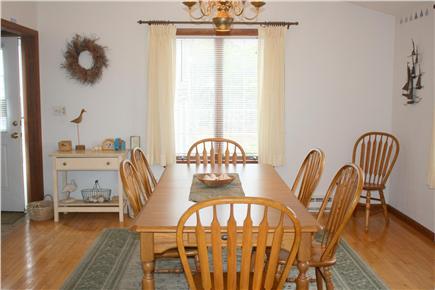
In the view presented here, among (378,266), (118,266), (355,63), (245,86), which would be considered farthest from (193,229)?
(355,63)

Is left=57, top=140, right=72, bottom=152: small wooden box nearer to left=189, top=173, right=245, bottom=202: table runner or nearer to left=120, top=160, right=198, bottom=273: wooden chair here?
left=120, top=160, right=198, bottom=273: wooden chair

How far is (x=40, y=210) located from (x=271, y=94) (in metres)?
2.73

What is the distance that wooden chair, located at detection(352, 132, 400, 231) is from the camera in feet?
14.6

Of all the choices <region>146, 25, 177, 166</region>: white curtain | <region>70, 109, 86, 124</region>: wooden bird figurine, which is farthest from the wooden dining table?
<region>70, 109, 86, 124</region>: wooden bird figurine

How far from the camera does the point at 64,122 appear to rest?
16.5 feet

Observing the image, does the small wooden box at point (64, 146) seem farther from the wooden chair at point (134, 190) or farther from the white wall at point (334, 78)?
the white wall at point (334, 78)

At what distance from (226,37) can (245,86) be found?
58 cm

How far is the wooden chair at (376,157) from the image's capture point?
4.45 m

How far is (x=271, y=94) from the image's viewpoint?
4828 millimetres

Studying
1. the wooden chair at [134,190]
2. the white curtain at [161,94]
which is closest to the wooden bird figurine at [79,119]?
the white curtain at [161,94]

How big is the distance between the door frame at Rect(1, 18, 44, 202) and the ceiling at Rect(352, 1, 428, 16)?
140 inches

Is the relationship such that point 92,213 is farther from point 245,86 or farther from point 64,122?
point 245,86

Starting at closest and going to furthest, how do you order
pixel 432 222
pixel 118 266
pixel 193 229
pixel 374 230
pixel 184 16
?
pixel 193 229
pixel 118 266
pixel 432 222
pixel 374 230
pixel 184 16

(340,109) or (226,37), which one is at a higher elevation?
(226,37)
